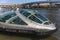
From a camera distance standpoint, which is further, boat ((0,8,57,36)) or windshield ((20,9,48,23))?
windshield ((20,9,48,23))

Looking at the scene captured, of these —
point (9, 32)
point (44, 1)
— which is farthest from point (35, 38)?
point (44, 1)

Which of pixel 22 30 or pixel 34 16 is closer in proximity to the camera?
pixel 22 30

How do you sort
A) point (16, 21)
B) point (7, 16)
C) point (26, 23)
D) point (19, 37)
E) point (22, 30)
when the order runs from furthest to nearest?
point (7, 16), point (19, 37), point (16, 21), point (26, 23), point (22, 30)

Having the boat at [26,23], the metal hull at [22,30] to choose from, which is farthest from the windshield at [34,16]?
the metal hull at [22,30]

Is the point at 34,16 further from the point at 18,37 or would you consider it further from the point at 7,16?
the point at 7,16

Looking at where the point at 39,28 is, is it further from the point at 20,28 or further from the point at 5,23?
the point at 5,23

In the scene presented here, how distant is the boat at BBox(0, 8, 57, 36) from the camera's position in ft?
58.8

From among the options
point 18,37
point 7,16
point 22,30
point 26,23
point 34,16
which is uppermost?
point 34,16

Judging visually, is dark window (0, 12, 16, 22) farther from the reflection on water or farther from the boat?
the reflection on water

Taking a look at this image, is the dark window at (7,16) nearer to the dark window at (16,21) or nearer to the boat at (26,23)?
the boat at (26,23)

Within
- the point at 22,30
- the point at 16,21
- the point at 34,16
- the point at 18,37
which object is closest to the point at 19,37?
the point at 18,37

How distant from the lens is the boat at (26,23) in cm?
1793

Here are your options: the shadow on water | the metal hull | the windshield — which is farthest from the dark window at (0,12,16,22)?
the shadow on water

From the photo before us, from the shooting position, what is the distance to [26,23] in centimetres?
1847
